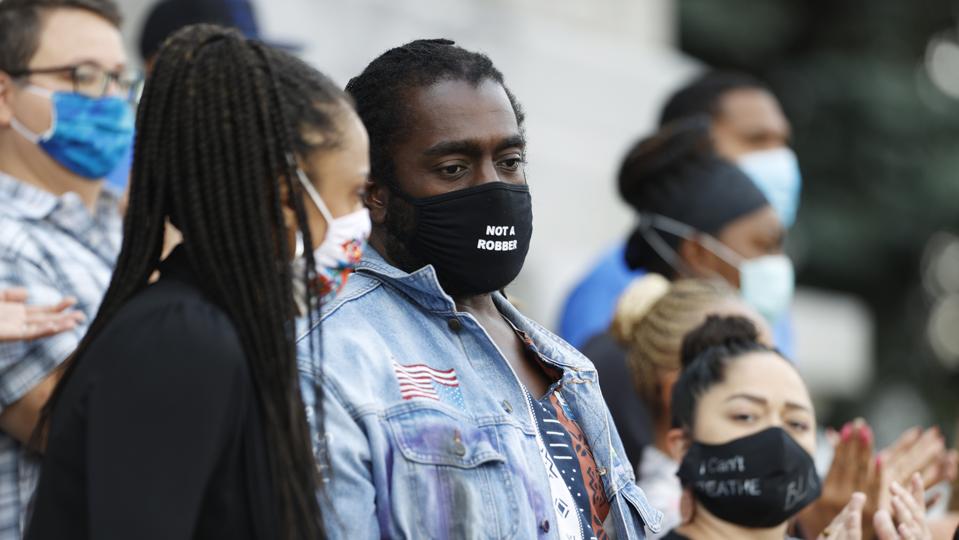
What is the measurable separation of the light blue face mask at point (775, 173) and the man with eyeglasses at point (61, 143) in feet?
10.7

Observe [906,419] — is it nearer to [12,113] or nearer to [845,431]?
[845,431]

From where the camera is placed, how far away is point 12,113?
4.59 metres

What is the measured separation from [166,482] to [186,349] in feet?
0.70

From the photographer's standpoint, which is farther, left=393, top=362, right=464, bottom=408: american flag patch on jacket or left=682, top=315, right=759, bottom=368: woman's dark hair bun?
left=682, top=315, right=759, bottom=368: woman's dark hair bun

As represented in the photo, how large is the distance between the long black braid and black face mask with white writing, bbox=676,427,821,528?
5.76 feet

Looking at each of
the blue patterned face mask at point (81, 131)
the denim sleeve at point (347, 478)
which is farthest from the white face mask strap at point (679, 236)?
the denim sleeve at point (347, 478)

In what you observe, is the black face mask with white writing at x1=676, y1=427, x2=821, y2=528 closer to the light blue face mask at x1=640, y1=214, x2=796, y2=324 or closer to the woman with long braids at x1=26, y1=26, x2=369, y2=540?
the woman with long braids at x1=26, y1=26, x2=369, y2=540

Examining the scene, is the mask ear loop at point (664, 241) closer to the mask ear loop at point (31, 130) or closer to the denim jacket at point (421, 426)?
the mask ear loop at point (31, 130)

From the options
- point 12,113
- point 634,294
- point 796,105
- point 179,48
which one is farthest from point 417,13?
point 796,105

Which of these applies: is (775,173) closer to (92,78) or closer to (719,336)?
(719,336)

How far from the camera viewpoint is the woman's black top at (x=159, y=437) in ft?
7.89

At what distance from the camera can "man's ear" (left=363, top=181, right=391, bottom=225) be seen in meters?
3.46

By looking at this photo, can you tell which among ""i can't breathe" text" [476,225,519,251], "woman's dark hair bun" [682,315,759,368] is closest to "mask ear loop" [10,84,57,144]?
""i can't breathe" text" [476,225,519,251]

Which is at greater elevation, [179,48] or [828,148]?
[179,48]
